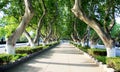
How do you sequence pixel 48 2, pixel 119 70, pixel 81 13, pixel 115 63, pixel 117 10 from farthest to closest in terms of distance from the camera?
pixel 48 2
pixel 117 10
pixel 81 13
pixel 115 63
pixel 119 70

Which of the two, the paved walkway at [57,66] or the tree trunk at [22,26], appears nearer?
the paved walkway at [57,66]

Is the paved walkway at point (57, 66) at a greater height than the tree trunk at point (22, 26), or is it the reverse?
the tree trunk at point (22, 26)

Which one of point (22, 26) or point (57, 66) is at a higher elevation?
point (22, 26)

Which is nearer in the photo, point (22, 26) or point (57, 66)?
point (57, 66)

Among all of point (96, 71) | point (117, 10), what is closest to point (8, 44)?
point (96, 71)

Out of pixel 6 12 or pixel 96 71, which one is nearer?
pixel 96 71

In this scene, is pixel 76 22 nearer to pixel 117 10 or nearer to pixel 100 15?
pixel 100 15

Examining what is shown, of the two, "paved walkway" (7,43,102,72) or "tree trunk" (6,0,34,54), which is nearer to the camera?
"paved walkway" (7,43,102,72)

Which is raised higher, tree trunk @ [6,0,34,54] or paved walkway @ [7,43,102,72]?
tree trunk @ [6,0,34,54]

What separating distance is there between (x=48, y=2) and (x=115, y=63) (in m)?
27.9

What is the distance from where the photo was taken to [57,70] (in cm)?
1411

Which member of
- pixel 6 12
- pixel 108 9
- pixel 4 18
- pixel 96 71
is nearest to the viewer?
pixel 96 71

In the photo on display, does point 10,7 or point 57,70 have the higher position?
point 10,7

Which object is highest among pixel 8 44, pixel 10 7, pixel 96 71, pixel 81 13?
pixel 10 7
